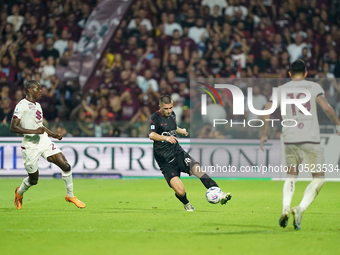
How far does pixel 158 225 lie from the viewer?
24.9 feet

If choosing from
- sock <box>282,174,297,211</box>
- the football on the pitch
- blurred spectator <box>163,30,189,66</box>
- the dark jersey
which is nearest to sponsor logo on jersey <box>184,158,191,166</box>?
the dark jersey

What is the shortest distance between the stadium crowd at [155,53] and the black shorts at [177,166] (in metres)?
6.21

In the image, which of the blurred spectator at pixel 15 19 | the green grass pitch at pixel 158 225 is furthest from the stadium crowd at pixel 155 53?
the green grass pitch at pixel 158 225

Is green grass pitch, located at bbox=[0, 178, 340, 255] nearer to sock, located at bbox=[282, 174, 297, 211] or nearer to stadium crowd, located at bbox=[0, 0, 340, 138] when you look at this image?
sock, located at bbox=[282, 174, 297, 211]

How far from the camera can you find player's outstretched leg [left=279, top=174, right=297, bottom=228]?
6793mm

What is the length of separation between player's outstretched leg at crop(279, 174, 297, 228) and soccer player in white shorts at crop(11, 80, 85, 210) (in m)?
3.91

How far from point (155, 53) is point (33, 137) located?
9138 millimetres

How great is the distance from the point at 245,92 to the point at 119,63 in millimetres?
4483

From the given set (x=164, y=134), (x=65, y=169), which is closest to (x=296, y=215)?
(x=164, y=134)

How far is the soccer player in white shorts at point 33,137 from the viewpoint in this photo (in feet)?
29.8

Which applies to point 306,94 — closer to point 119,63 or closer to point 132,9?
point 119,63

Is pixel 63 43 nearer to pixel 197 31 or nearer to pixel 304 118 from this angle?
pixel 197 31

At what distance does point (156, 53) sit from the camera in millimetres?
17984

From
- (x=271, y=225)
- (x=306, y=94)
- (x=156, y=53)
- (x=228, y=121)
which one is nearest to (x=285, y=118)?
(x=306, y=94)
